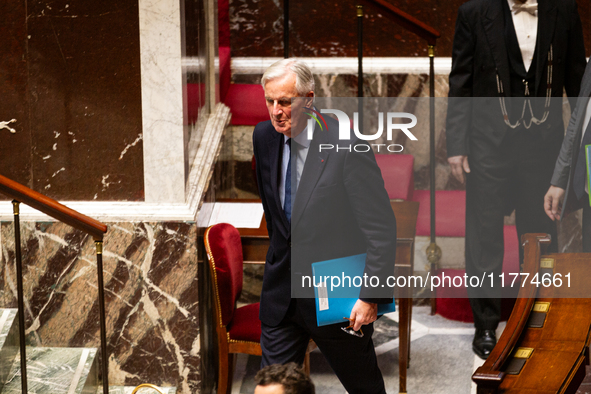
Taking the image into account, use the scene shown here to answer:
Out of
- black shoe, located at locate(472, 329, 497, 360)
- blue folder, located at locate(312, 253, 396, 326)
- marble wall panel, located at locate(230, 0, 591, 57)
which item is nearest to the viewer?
blue folder, located at locate(312, 253, 396, 326)

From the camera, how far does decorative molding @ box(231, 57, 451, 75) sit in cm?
503

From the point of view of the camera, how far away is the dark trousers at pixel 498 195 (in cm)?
362

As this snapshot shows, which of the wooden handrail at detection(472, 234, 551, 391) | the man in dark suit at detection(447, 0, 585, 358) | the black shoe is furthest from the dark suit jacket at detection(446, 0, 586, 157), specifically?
the wooden handrail at detection(472, 234, 551, 391)

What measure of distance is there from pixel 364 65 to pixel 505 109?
1688 millimetres

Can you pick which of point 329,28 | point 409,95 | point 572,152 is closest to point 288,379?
point 572,152

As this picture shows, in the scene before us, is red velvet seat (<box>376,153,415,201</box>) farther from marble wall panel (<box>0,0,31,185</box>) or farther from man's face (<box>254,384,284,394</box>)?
man's face (<box>254,384,284,394</box>)

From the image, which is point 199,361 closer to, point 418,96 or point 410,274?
point 410,274

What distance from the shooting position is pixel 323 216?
7.91 feet

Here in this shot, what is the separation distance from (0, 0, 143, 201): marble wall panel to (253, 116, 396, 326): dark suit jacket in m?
1.06

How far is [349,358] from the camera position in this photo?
8.27 ft

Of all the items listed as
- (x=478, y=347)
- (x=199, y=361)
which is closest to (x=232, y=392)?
(x=199, y=361)

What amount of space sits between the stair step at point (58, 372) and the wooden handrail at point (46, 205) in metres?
0.77

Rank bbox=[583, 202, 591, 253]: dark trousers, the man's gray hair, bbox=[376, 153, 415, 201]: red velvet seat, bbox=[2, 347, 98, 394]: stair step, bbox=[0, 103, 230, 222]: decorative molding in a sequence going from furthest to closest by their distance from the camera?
1. bbox=[376, 153, 415, 201]: red velvet seat
2. bbox=[0, 103, 230, 222]: decorative molding
3. bbox=[2, 347, 98, 394]: stair step
4. bbox=[583, 202, 591, 253]: dark trousers
5. the man's gray hair

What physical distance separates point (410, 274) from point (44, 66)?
6.19 ft
